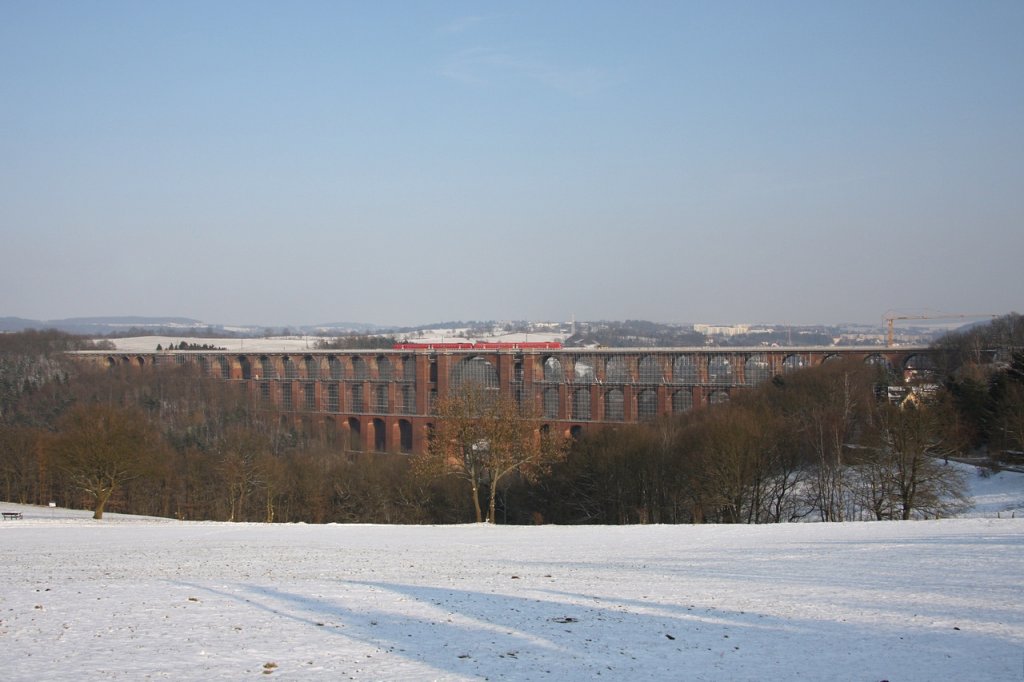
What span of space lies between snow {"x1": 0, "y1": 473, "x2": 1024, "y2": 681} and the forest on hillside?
34.1 ft

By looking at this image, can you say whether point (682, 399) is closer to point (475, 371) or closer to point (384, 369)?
point (475, 371)

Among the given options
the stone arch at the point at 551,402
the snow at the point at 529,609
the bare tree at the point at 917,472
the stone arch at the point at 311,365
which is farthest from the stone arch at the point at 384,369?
the snow at the point at 529,609

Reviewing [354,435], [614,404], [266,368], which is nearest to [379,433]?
[354,435]

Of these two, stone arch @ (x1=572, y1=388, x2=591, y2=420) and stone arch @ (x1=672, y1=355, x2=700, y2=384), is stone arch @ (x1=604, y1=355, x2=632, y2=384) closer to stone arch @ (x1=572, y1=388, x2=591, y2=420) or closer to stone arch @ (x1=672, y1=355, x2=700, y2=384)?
stone arch @ (x1=572, y1=388, x2=591, y2=420)

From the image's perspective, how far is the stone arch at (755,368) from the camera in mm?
66375

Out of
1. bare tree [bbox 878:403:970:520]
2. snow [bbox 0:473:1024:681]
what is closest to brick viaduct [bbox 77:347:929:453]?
bare tree [bbox 878:403:970:520]

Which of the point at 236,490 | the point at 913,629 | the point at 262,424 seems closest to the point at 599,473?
the point at 236,490

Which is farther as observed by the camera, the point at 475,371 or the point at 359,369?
the point at 359,369

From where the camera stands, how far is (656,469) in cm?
3434

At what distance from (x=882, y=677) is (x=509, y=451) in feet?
71.4

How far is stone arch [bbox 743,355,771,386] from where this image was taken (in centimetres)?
6638

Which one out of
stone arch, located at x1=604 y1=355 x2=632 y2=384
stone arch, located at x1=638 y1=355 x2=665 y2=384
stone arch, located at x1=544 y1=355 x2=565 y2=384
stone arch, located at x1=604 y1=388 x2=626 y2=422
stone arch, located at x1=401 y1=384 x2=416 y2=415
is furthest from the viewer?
stone arch, located at x1=401 y1=384 x2=416 y2=415

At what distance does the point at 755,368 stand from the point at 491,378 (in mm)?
→ 22515

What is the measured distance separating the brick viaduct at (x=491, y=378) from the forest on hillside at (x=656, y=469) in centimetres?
1404
